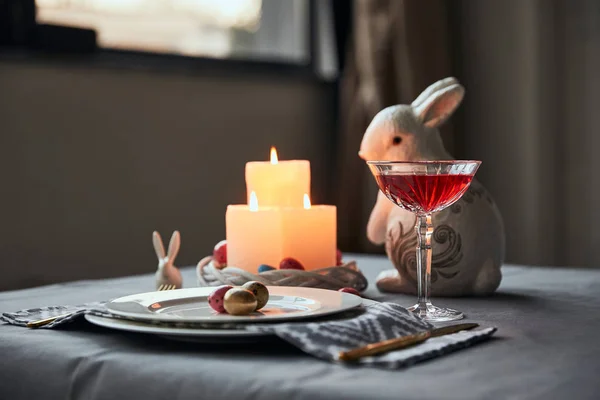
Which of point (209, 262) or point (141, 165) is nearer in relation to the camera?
point (209, 262)

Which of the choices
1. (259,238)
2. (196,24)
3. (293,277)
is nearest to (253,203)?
(259,238)

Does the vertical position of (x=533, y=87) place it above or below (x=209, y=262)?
above

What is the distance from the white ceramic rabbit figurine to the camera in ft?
3.95

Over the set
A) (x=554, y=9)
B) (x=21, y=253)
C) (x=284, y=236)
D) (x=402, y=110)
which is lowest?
(x=21, y=253)

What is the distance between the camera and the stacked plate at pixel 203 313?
0.79 meters

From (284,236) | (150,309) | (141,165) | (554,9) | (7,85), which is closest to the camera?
(150,309)

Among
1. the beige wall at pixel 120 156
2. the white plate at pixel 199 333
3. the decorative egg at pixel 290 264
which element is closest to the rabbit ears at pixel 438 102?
the decorative egg at pixel 290 264

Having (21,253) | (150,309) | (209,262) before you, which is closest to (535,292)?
(209,262)

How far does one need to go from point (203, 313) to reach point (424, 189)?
0.30 metres

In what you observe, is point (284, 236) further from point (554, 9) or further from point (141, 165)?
point (554, 9)

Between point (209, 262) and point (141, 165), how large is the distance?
1556 mm

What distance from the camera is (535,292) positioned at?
48.5 inches

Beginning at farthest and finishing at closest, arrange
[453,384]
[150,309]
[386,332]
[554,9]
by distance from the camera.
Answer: [554,9] → [150,309] → [386,332] → [453,384]

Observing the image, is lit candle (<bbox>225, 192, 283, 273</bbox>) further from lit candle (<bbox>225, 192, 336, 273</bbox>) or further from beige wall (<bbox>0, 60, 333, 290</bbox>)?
beige wall (<bbox>0, 60, 333, 290</bbox>)
